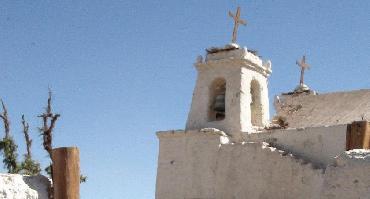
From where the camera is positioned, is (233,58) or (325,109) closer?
(233,58)

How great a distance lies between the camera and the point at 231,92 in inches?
824

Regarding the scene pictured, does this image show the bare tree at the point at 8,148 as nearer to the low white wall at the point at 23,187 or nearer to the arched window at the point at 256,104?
the arched window at the point at 256,104

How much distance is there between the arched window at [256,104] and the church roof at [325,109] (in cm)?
116

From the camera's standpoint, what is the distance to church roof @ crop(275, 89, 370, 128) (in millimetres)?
20609

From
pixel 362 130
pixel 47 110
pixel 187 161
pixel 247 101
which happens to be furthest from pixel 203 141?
pixel 362 130

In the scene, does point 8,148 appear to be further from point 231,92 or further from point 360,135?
point 360,135

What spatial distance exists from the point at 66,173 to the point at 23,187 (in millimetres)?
589

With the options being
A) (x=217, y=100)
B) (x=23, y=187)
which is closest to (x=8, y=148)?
(x=217, y=100)

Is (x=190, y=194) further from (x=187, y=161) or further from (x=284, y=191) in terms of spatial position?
(x=284, y=191)

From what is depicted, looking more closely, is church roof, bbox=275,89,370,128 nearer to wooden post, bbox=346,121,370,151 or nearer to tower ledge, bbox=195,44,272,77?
tower ledge, bbox=195,44,272,77

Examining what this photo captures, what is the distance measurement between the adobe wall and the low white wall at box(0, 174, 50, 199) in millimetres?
9840

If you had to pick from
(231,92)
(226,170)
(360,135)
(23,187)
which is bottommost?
(23,187)

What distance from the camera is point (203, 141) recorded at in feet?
66.1

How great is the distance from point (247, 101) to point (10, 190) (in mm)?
13926
